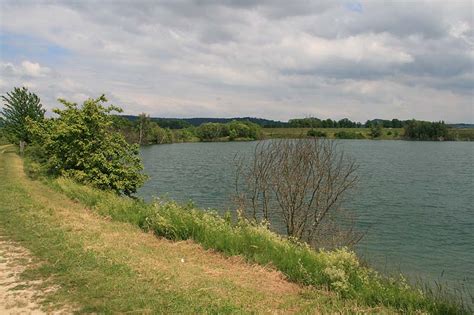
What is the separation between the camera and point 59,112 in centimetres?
2166

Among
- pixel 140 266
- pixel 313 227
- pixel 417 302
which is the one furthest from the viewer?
pixel 313 227

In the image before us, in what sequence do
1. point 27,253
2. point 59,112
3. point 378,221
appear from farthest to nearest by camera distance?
point 378,221 < point 59,112 < point 27,253

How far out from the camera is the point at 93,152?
65.0 ft

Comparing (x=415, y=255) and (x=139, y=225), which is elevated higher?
(x=139, y=225)

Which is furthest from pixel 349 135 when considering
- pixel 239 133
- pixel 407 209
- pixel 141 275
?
pixel 141 275

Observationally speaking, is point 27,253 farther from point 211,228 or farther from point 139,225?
point 211,228

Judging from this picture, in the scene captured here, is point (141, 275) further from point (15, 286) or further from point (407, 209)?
point (407, 209)

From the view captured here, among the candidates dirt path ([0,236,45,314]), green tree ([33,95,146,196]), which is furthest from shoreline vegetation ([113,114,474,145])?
dirt path ([0,236,45,314])

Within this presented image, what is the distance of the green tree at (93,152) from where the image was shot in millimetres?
19062

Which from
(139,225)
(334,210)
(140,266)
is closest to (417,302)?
(140,266)

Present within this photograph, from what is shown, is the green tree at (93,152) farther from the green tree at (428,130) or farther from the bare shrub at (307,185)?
the green tree at (428,130)

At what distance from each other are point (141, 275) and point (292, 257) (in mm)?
2878

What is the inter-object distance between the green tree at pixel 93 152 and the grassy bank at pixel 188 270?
22.3ft

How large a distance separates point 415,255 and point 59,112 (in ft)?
59.4
